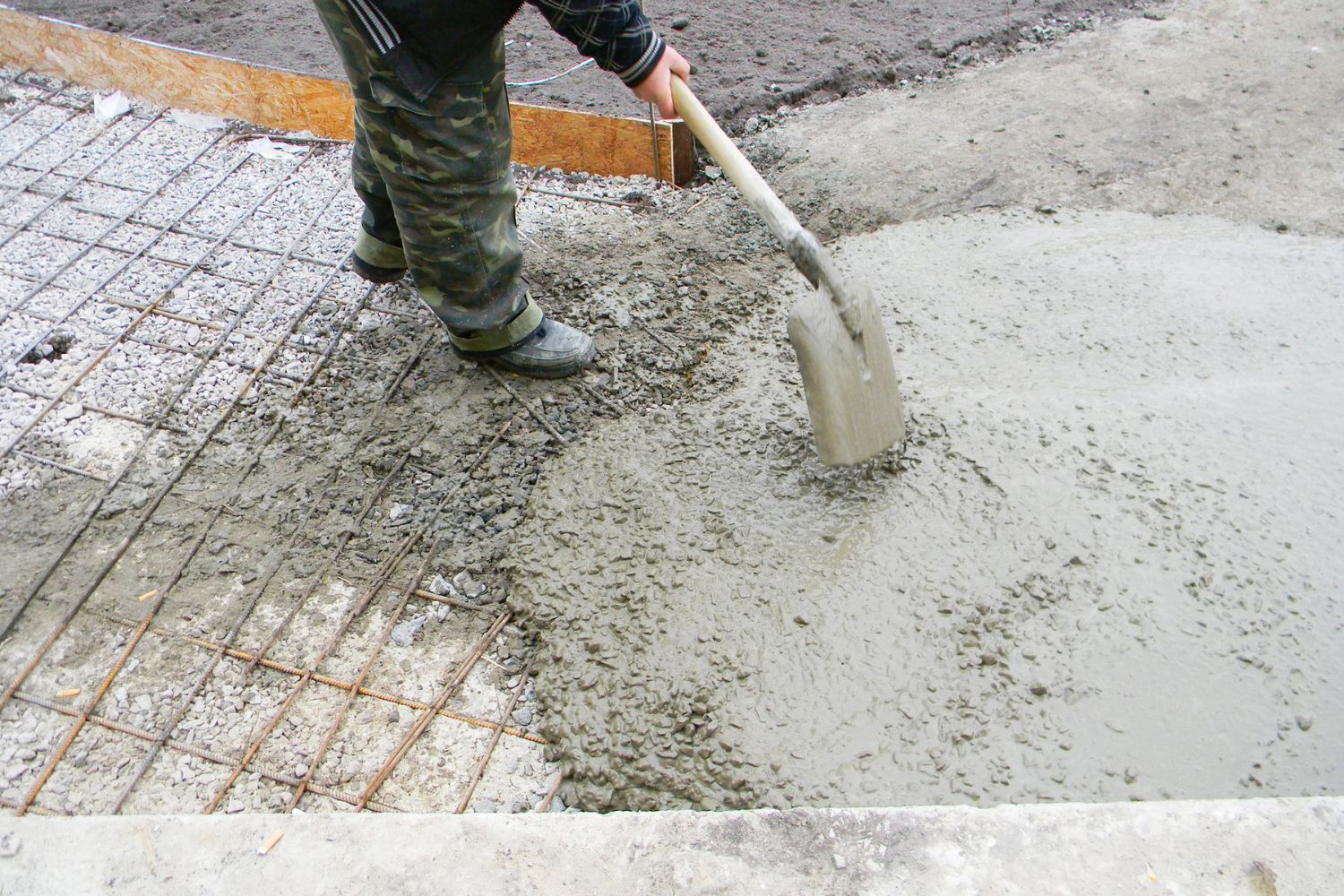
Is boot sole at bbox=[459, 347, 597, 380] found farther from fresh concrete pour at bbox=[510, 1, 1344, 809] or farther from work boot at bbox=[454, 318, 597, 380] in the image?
fresh concrete pour at bbox=[510, 1, 1344, 809]

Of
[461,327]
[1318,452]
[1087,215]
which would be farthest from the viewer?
[1087,215]

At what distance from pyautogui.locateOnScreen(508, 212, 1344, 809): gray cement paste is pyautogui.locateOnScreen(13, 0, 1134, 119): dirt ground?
6.59 feet

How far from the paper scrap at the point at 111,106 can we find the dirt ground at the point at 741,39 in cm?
50

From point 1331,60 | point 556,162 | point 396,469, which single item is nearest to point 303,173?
point 556,162

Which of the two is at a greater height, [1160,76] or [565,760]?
[1160,76]

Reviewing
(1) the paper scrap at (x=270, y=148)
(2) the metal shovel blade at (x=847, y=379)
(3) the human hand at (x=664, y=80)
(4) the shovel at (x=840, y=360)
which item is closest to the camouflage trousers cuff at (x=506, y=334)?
(3) the human hand at (x=664, y=80)

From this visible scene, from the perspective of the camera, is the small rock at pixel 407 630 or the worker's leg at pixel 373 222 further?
Answer: the worker's leg at pixel 373 222

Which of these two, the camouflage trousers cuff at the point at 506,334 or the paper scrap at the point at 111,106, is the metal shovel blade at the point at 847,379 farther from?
the paper scrap at the point at 111,106

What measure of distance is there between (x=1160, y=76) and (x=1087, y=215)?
1.28m

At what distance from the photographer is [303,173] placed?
389 centimetres

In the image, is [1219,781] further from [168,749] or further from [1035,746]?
[168,749]

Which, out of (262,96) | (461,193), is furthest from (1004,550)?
(262,96)

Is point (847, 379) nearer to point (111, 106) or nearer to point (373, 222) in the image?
point (373, 222)

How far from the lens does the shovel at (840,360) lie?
2051mm
